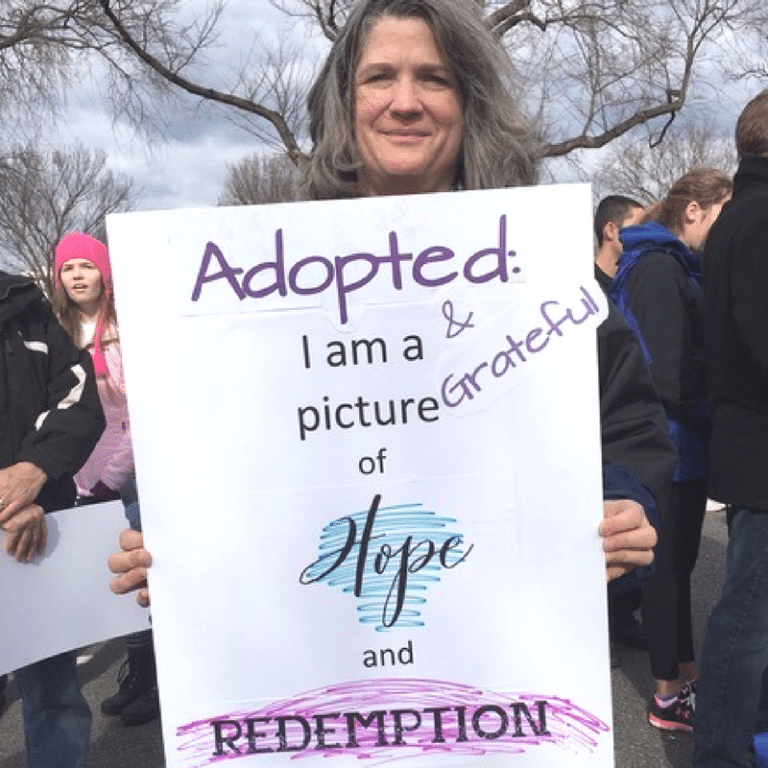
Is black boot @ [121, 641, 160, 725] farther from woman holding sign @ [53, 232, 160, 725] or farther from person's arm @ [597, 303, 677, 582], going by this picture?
person's arm @ [597, 303, 677, 582]

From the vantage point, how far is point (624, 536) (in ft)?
3.90

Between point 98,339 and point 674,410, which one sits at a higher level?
point 98,339

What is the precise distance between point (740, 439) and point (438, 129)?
1358 mm

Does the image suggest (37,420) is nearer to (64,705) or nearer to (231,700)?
(64,705)

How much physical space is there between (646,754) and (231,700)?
2215mm

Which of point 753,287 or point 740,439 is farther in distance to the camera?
point 740,439

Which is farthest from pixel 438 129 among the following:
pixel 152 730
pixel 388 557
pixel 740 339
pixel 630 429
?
pixel 152 730

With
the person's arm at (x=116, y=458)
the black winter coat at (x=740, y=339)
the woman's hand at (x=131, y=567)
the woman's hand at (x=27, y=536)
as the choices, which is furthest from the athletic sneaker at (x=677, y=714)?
the woman's hand at (x=131, y=567)

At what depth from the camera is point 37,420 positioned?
2.23m

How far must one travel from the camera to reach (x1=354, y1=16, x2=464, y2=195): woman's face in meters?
1.32

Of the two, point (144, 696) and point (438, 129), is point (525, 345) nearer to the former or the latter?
point (438, 129)

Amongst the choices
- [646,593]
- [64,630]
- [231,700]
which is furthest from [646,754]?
[231,700]

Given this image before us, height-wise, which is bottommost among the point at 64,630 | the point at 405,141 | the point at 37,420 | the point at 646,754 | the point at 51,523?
the point at 646,754

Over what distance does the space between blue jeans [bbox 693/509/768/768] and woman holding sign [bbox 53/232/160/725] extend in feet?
6.37
